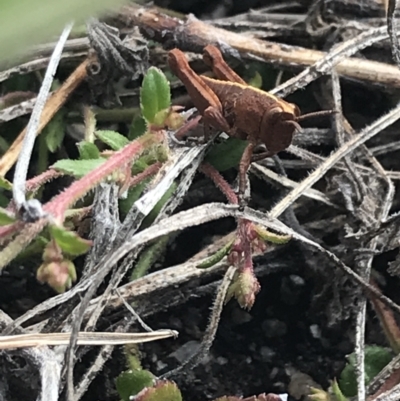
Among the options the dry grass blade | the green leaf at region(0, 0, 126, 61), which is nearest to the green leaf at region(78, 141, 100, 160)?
the dry grass blade

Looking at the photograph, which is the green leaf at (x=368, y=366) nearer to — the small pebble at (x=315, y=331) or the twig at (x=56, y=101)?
the small pebble at (x=315, y=331)

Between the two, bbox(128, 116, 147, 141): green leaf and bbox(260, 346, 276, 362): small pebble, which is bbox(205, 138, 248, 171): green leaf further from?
bbox(260, 346, 276, 362): small pebble

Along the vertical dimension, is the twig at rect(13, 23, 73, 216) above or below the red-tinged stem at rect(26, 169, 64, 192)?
above

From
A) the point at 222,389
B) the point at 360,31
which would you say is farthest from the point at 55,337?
the point at 360,31

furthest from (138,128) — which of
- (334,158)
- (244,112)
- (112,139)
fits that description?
(334,158)

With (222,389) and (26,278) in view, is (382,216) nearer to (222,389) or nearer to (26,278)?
(222,389)

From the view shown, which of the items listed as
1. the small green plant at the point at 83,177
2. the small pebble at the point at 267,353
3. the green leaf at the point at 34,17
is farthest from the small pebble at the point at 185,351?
the green leaf at the point at 34,17

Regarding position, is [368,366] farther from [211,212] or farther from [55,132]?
[55,132]

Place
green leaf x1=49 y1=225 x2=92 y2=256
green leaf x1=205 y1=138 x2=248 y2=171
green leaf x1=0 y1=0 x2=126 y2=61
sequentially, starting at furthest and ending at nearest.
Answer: green leaf x1=205 y1=138 x2=248 y2=171, green leaf x1=49 y1=225 x2=92 y2=256, green leaf x1=0 y1=0 x2=126 y2=61
